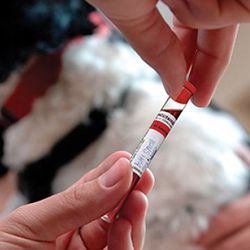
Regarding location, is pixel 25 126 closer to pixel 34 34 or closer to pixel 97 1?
pixel 34 34

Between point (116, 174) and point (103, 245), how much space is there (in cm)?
11

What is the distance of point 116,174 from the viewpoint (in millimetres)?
415

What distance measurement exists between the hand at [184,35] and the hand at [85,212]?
80 millimetres

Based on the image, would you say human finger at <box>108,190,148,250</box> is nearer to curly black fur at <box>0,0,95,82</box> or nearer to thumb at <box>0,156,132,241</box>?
thumb at <box>0,156,132,241</box>

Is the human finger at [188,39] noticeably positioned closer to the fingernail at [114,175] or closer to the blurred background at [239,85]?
the fingernail at [114,175]

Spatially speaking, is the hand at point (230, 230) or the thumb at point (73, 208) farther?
the hand at point (230, 230)

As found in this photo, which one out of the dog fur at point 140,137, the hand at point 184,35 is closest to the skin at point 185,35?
the hand at point 184,35

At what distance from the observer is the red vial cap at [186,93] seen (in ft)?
1.51

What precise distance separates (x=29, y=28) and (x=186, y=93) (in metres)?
0.44

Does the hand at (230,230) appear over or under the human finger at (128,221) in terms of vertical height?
under

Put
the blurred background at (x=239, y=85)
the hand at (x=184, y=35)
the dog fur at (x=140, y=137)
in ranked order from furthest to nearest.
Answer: the blurred background at (x=239, y=85) → the dog fur at (x=140, y=137) → the hand at (x=184, y=35)

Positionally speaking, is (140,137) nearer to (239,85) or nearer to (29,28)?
(29,28)

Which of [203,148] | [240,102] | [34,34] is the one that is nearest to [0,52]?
[34,34]

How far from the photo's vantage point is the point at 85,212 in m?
0.43
